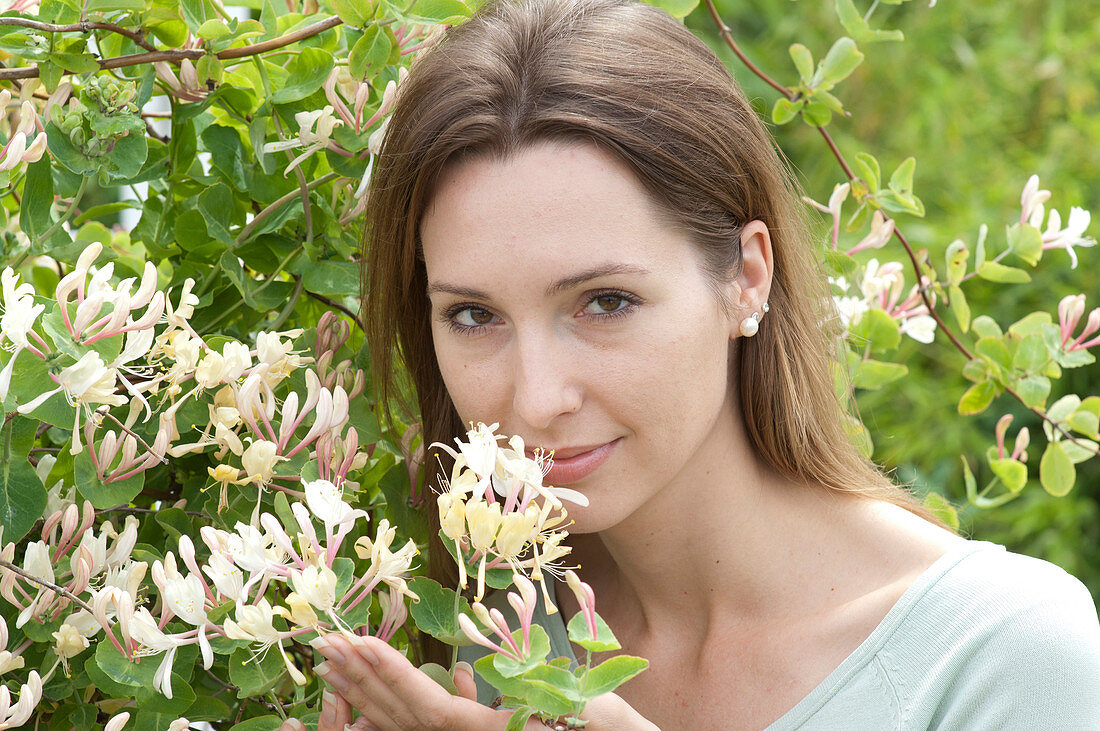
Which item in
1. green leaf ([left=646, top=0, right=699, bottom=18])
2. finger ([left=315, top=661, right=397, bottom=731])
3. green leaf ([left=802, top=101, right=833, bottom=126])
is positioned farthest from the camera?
green leaf ([left=802, top=101, right=833, bottom=126])

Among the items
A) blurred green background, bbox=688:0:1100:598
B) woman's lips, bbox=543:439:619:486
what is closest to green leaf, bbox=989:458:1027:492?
woman's lips, bbox=543:439:619:486

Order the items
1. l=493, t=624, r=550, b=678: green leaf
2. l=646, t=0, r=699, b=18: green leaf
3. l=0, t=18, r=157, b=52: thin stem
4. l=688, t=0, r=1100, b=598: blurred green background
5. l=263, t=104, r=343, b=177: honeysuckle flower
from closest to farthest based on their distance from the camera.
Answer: l=493, t=624, r=550, b=678: green leaf
l=0, t=18, r=157, b=52: thin stem
l=263, t=104, r=343, b=177: honeysuckle flower
l=646, t=0, r=699, b=18: green leaf
l=688, t=0, r=1100, b=598: blurred green background

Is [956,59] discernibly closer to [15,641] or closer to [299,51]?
[299,51]

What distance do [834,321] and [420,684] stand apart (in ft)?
2.70

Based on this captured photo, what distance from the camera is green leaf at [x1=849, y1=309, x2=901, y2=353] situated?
4.54ft

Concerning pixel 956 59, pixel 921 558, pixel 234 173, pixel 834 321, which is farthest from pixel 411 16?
pixel 956 59

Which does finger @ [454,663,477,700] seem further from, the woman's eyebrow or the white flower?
the woman's eyebrow

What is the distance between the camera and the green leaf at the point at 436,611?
0.79 meters

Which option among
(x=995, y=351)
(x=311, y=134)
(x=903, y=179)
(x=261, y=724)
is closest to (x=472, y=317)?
(x=311, y=134)

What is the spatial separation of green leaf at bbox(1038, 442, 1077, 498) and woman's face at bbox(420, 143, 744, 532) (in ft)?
1.85

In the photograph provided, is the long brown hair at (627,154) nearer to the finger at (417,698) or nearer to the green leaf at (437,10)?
the green leaf at (437,10)

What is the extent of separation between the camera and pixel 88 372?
0.74 metres

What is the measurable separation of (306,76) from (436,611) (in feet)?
1.79

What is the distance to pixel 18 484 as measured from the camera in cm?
84
